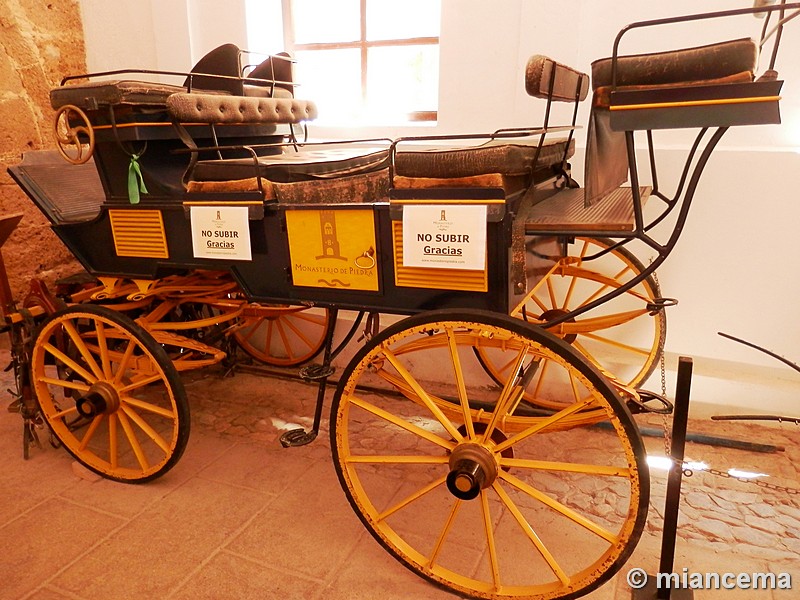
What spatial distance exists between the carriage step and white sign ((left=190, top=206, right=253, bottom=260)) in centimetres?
92

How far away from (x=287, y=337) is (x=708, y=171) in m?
2.39

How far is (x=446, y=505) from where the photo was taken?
237 cm

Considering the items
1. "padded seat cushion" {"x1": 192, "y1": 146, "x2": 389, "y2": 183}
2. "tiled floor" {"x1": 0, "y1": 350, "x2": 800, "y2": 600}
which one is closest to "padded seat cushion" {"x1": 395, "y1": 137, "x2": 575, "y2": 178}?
"padded seat cushion" {"x1": 192, "y1": 146, "x2": 389, "y2": 183}

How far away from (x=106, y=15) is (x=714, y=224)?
3.58 metres

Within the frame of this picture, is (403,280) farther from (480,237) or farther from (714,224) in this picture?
(714,224)

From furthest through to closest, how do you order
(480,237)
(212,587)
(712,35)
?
(712,35), (212,587), (480,237)

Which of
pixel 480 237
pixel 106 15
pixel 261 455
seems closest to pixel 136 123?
pixel 480 237

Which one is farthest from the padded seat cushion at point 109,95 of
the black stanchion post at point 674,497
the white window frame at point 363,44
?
the black stanchion post at point 674,497

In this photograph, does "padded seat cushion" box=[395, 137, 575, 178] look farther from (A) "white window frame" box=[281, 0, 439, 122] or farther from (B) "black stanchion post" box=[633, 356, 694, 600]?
(A) "white window frame" box=[281, 0, 439, 122]

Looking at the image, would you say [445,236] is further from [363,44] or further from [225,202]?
[363,44]

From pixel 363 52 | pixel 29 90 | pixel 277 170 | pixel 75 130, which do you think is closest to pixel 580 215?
pixel 277 170

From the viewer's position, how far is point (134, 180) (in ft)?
7.07

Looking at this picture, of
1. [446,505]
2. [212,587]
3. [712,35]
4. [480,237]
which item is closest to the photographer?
[480,237]

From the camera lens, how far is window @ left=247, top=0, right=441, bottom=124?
134 inches
